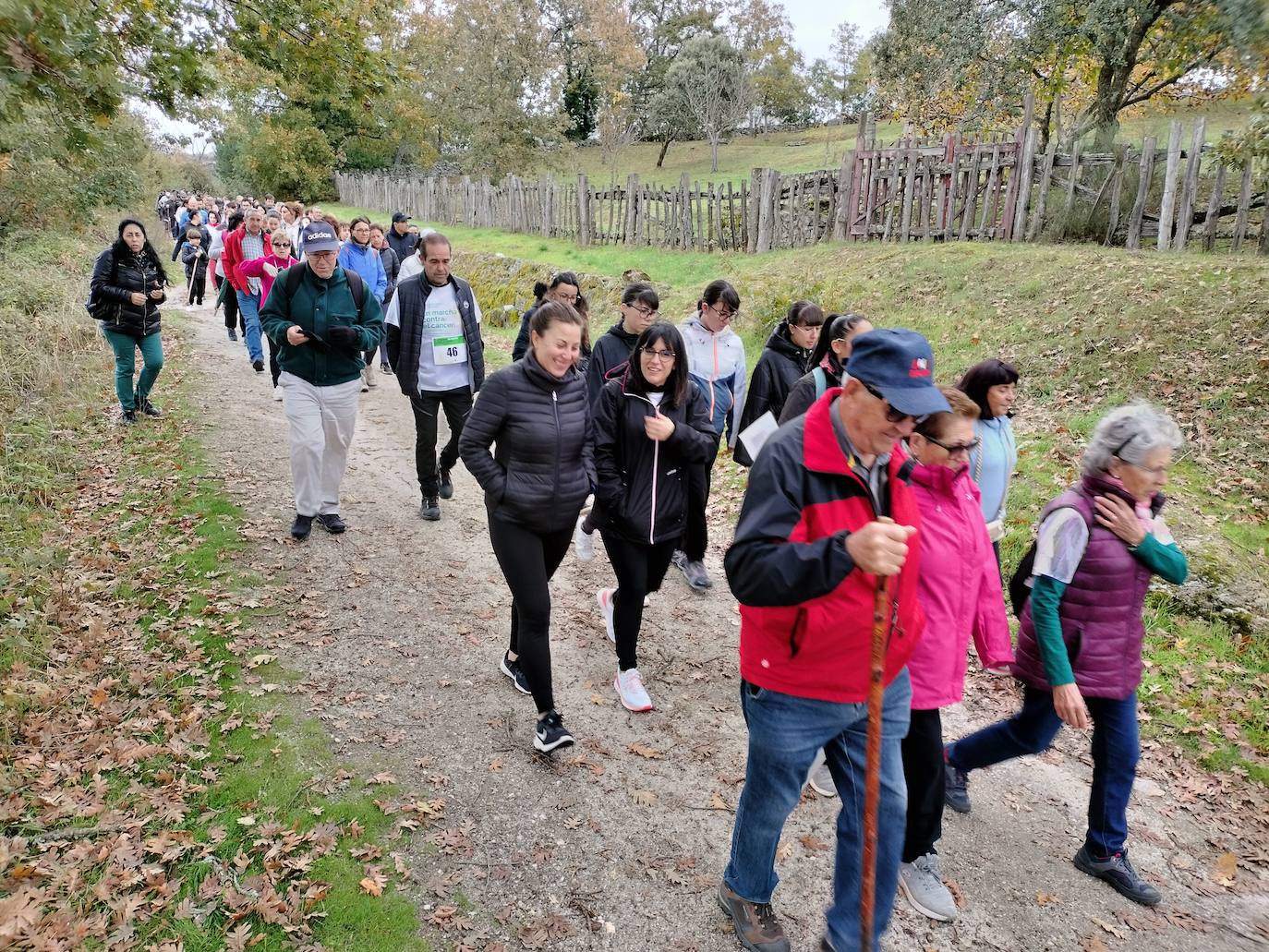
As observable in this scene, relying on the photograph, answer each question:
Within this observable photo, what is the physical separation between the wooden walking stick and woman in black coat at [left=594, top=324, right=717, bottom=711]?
1.95 meters

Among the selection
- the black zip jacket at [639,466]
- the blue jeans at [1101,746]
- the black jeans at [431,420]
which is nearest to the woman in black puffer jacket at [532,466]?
the black zip jacket at [639,466]

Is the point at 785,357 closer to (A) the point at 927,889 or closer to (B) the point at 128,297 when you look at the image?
(A) the point at 927,889

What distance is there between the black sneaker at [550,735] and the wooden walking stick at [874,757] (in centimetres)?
184

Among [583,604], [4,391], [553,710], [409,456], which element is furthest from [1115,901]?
[4,391]

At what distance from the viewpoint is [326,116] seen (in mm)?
44188

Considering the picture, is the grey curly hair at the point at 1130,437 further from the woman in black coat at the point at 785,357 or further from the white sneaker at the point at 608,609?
the white sneaker at the point at 608,609

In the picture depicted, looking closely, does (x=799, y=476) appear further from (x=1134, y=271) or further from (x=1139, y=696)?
(x=1134, y=271)

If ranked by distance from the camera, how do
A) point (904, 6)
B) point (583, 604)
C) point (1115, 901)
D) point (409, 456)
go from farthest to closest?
point (904, 6) < point (409, 456) < point (583, 604) < point (1115, 901)

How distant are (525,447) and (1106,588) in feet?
8.84

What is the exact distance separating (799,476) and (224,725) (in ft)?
11.6

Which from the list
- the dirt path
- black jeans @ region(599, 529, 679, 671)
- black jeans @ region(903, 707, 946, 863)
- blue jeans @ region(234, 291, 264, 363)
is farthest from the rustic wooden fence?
blue jeans @ region(234, 291, 264, 363)

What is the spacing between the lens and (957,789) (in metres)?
3.97

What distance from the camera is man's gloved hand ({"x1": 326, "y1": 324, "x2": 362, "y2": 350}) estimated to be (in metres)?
6.18

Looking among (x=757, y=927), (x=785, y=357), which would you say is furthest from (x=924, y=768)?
(x=785, y=357)
